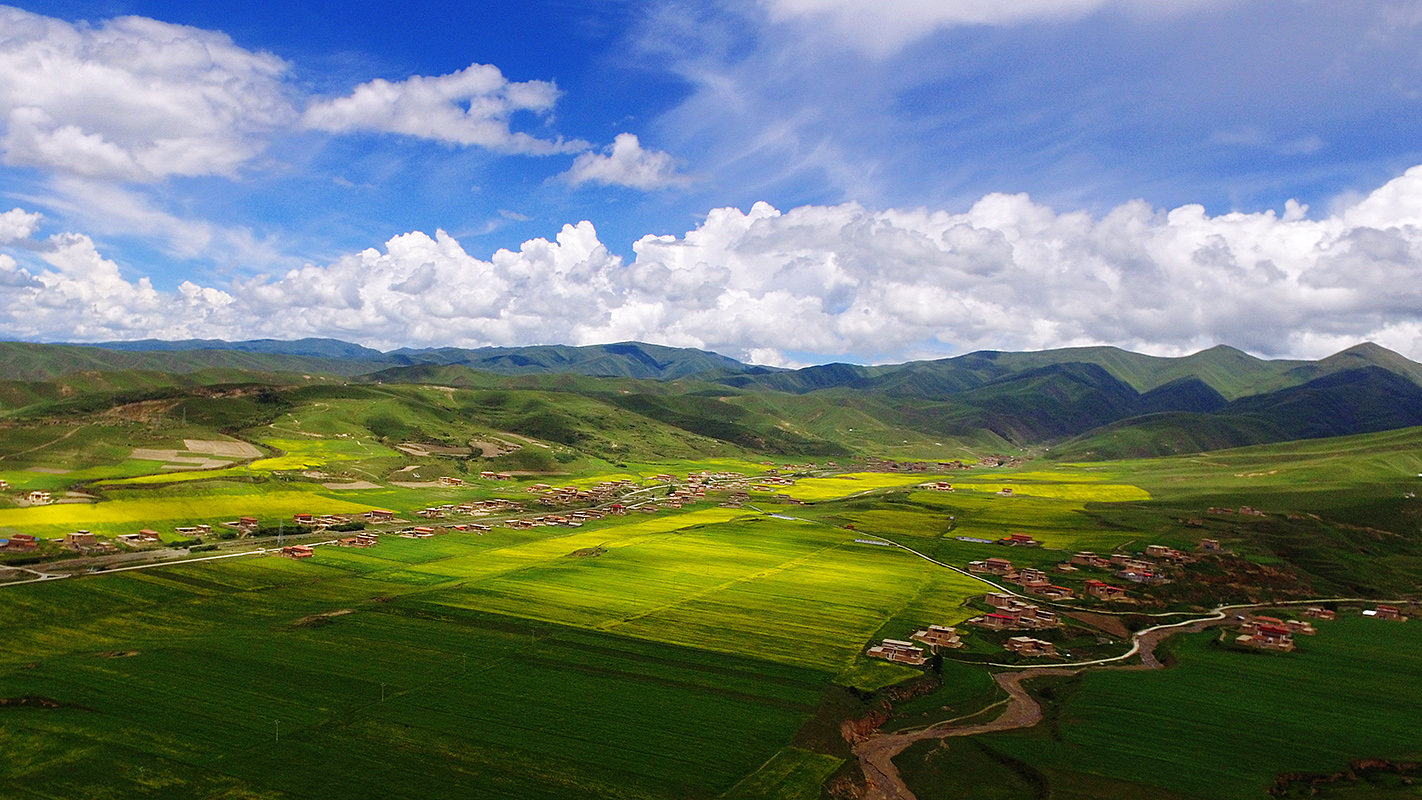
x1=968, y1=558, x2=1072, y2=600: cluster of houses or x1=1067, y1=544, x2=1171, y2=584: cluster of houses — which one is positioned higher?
x1=1067, y1=544, x2=1171, y2=584: cluster of houses

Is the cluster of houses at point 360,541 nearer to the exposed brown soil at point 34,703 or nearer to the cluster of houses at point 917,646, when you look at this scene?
the exposed brown soil at point 34,703

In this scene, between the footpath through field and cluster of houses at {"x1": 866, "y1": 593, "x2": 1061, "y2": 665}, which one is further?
cluster of houses at {"x1": 866, "y1": 593, "x2": 1061, "y2": 665}

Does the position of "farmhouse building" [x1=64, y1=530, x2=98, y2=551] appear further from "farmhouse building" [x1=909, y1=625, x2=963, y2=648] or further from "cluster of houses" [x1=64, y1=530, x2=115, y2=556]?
"farmhouse building" [x1=909, y1=625, x2=963, y2=648]

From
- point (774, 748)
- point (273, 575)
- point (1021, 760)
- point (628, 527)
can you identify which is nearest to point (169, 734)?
point (774, 748)

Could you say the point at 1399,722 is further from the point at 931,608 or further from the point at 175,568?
the point at 175,568

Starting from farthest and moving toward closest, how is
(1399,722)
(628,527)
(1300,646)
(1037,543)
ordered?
(628,527) → (1037,543) → (1300,646) → (1399,722)

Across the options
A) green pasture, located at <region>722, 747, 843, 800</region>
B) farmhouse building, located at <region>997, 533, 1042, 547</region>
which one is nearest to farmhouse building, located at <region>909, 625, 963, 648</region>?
green pasture, located at <region>722, 747, 843, 800</region>

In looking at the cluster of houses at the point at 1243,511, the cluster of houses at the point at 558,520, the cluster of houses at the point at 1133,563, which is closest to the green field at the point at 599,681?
the cluster of houses at the point at 1133,563
